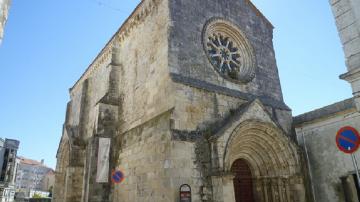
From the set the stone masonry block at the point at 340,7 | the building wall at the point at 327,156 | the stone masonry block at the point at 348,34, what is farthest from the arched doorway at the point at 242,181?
the stone masonry block at the point at 340,7

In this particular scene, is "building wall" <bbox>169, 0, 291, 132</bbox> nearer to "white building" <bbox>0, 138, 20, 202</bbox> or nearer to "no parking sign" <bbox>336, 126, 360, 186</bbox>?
"no parking sign" <bbox>336, 126, 360, 186</bbox>

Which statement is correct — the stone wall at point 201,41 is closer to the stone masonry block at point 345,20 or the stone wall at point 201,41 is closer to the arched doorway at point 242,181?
the arched doorway at point 242,181

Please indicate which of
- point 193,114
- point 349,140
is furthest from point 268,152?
point 349,140

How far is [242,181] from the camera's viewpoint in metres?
9.20

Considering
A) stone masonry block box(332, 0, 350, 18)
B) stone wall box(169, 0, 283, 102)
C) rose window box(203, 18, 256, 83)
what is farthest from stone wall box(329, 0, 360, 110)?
rose window box(203, 18, 256, 83)

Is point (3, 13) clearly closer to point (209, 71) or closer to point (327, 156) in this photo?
point (209, 71)

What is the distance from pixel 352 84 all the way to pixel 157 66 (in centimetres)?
576

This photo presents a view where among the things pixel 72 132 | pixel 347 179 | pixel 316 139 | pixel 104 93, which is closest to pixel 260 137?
pixel 316 139

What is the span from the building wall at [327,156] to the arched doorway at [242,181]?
2.30 meters

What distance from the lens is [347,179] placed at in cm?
863

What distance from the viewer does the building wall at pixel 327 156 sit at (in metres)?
8.76

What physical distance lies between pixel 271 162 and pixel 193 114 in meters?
3.47

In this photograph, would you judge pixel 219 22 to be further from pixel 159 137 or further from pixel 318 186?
pixel 318 186

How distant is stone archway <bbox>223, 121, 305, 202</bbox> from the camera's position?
889 centimetres
